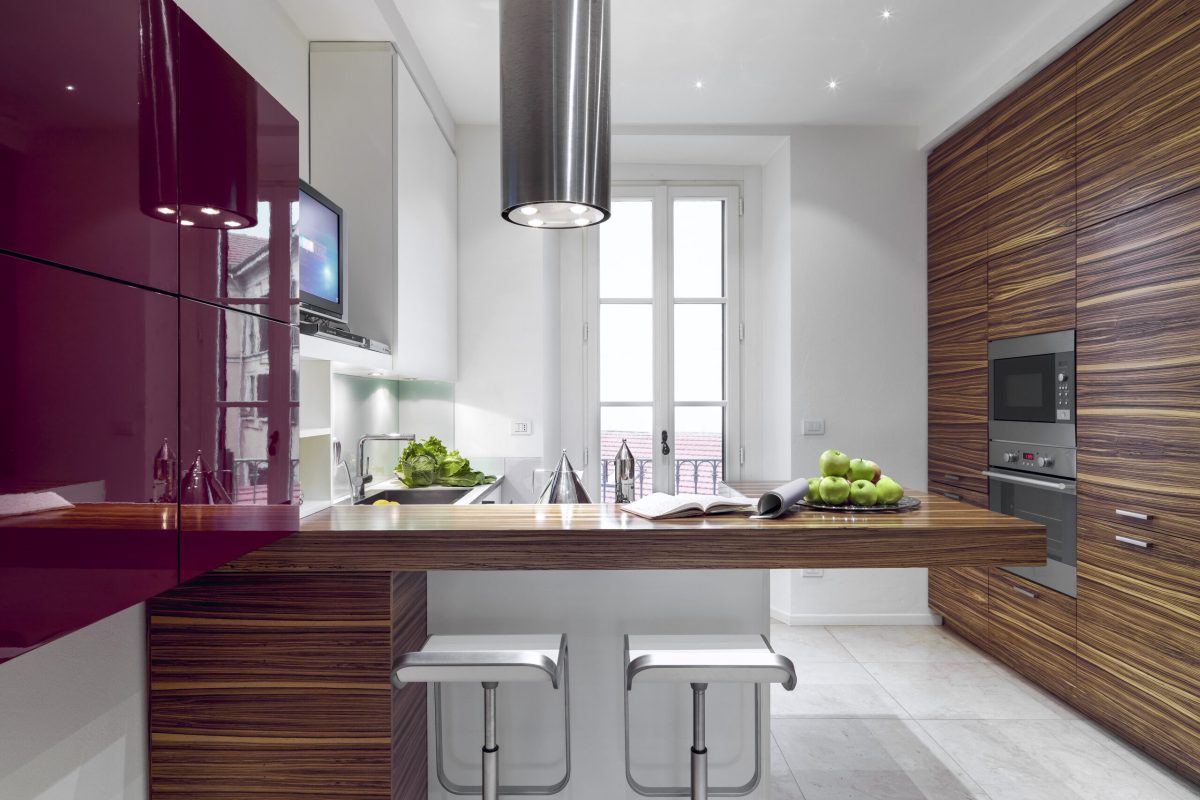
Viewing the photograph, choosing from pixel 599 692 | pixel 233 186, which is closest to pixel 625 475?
pixel 599 692

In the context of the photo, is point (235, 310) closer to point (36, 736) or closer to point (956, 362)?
point (36, 736)

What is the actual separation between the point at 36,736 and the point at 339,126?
2.22m

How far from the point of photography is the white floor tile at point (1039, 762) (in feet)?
7.32

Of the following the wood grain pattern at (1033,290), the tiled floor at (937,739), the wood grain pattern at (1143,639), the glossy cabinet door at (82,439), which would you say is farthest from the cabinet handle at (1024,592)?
the glossy cabinet door at (82,439)

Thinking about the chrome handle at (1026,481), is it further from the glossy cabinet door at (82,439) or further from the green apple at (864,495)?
the glossy cabinet door at (82,439)

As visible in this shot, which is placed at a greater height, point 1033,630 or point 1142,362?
point 1142,362

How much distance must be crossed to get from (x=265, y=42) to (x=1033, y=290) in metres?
3.09

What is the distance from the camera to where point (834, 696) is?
9.79 ft

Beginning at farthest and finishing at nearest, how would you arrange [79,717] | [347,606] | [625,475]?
[625,475] → [347,606] → [79,717]

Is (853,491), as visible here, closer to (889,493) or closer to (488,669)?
(889,493)

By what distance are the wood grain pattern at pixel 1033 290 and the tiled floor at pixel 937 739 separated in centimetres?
155

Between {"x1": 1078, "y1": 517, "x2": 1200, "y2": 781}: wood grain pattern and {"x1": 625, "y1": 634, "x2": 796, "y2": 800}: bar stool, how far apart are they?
147 cm

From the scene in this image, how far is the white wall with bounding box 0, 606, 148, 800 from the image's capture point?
1120 mm

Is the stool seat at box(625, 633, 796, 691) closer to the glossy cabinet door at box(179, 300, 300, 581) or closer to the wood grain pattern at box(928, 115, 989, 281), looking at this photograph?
the glossy cabinet door at box(179, 300, 300, 581)
